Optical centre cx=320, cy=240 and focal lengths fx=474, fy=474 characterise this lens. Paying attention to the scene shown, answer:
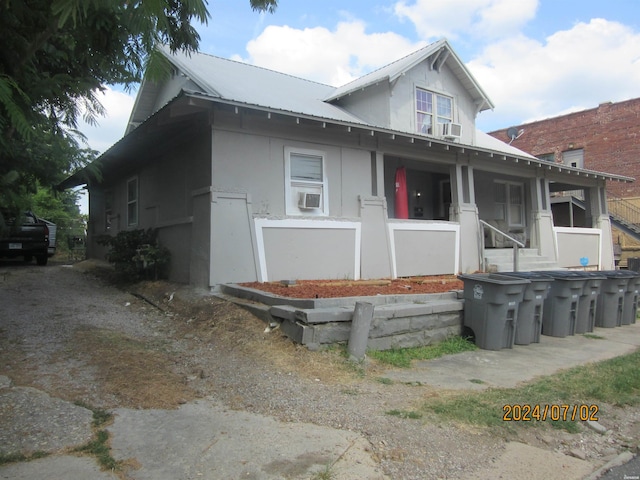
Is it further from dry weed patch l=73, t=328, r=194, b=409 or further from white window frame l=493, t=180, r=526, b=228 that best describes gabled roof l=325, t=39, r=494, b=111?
dry weed patch l=73, t=328, r=194, b=409

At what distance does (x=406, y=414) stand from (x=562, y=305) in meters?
5.44

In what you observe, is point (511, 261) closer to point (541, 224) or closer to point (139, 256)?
point (541, 224)

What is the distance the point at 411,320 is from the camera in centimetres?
697

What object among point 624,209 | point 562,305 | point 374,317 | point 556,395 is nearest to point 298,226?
point 374,317

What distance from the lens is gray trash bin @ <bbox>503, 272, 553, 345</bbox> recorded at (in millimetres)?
7559

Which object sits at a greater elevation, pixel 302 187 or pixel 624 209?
pixel 624 209

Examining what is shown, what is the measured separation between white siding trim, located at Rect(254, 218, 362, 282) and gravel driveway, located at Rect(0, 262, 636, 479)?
1.33 meters

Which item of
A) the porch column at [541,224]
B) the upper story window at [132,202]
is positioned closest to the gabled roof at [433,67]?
the porch column at [541,224]

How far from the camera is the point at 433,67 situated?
14.0m

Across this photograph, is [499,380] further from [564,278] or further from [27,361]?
[27,361]

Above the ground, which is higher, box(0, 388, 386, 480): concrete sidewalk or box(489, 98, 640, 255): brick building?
box(489, 98, 640, 255): brick building

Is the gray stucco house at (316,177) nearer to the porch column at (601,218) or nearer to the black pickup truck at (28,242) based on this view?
the porch column at (601,218)

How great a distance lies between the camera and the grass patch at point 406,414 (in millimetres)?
4222

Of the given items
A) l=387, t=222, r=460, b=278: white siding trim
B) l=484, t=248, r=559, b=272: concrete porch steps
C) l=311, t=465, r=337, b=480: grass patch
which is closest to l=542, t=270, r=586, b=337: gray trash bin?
l=387, t=222, r=460, b=278: white siding trim
